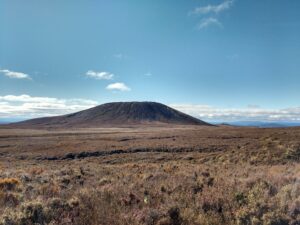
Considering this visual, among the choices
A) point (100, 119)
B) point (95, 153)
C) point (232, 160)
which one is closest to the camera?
point (232, 160)

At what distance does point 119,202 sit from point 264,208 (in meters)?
3.01

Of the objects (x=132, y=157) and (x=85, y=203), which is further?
(x=132, y=157)

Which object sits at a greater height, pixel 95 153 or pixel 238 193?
pixel 238 193

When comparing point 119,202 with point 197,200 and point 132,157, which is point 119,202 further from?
point 132,157

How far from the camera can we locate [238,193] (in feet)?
20.4

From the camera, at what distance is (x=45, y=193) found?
7.03 metres

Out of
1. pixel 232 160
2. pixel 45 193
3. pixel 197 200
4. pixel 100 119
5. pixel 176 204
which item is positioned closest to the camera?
pixel 176 204

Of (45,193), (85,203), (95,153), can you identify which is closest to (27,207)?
(85,203)

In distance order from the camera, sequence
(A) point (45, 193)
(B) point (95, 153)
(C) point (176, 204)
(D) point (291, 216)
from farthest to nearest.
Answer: (B) point (95, 153) < (A) point (45, 193) < (C) point (176, 204) < (D) point (291, 216)

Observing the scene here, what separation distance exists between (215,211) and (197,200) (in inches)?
22.8

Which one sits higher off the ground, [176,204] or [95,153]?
[176,204]

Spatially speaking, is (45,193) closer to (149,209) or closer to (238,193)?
(149,209)

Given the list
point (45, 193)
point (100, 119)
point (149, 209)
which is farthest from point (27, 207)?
point (100, 119)

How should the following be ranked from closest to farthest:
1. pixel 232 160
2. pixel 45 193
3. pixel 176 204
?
1. pixel 176 204
2. pixel 45 193
3. pixel 232 160
